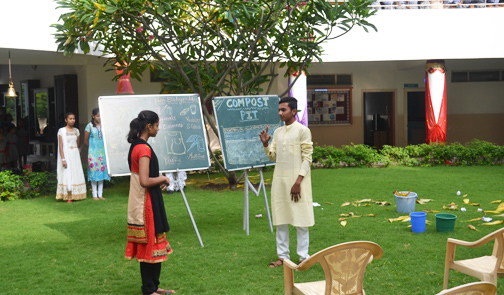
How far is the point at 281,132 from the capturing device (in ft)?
17.8

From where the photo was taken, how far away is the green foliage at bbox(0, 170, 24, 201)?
9.96 metres

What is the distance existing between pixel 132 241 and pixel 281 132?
5.80ft

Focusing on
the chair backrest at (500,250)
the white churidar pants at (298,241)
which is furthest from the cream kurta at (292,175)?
the chair backrest at (500,250)

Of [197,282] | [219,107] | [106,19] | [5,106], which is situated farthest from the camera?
[5,106]

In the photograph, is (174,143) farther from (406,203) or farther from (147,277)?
(406,203)

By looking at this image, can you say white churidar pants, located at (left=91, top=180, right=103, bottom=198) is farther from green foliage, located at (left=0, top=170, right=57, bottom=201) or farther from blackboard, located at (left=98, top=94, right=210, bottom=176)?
blackboard, located at (left=98, top=94, right=210, bottom=176)

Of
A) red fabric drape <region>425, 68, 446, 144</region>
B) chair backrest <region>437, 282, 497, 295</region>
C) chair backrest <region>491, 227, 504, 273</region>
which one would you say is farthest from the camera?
red fabric drape <region>425, 68, 446, 144</region>

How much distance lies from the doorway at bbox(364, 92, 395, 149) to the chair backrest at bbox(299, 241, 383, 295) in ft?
A: 48.2

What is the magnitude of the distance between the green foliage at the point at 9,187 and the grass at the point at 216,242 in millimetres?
325

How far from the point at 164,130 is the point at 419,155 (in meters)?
9.15

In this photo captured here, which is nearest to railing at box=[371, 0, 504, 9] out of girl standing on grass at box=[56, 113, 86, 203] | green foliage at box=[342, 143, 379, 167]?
green foliage at box=[342, 143, 379, 167]

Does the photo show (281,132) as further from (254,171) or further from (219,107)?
→ (254,171)

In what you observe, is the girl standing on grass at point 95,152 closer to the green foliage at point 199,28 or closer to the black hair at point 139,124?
the green foliage at point 199,28

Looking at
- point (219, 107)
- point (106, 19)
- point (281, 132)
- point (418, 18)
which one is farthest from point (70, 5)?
point (418, 18)
